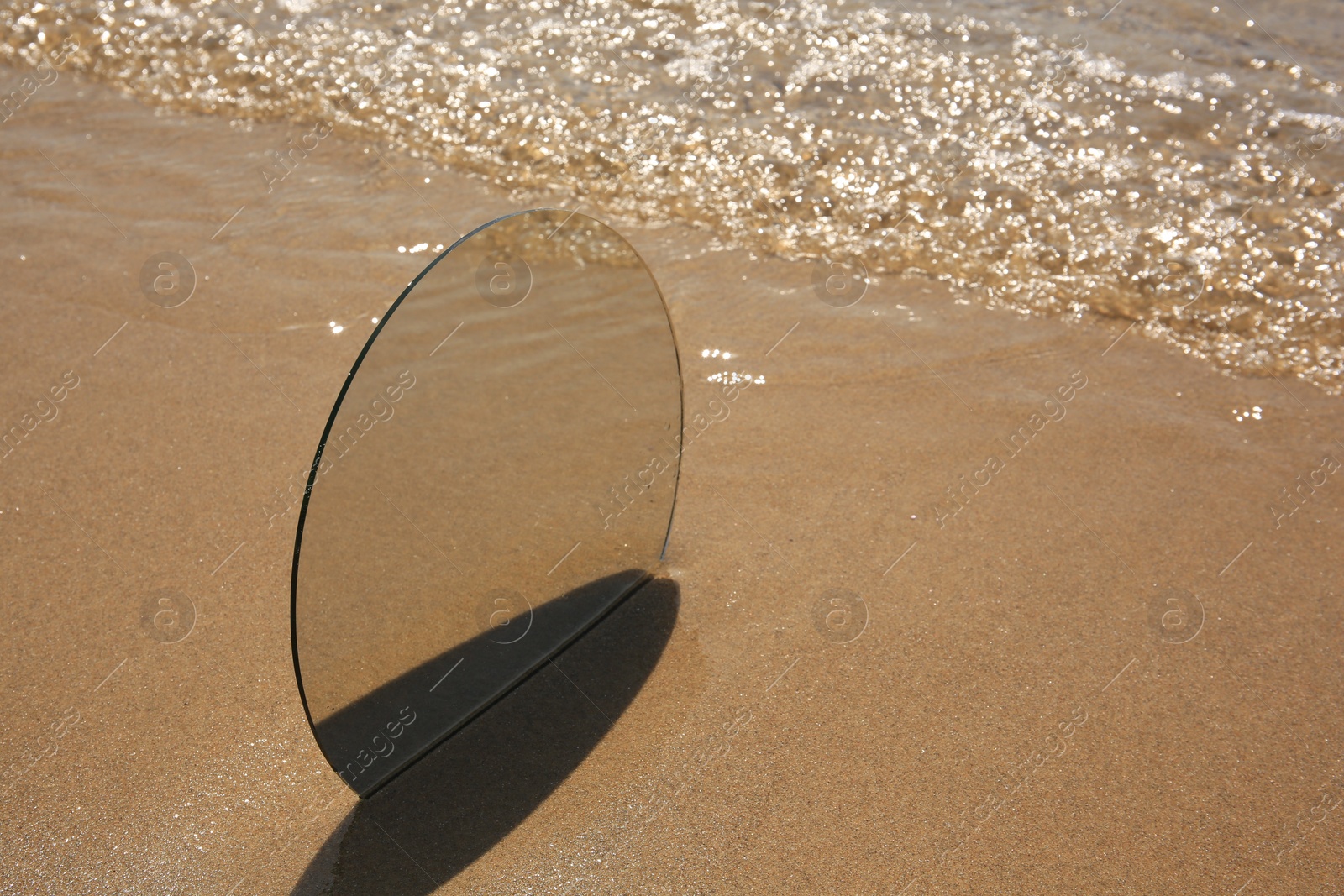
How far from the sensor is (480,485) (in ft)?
6.29

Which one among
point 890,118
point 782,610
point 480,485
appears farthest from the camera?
point 890,118

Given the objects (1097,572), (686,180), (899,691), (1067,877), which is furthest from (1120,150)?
(1067,877)

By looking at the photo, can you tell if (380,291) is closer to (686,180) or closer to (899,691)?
(686,180)

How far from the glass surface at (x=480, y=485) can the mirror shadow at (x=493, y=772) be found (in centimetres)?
5

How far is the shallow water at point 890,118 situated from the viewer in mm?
3477

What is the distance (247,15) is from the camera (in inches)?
186

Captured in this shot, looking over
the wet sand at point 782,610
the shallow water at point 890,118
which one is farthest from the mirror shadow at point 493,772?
the shallow water at point 890,118

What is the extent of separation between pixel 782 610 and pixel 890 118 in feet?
8.71

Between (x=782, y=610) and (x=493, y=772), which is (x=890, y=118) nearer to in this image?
(x=782, y=610)

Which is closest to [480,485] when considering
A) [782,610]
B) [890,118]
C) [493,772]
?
[493,772]

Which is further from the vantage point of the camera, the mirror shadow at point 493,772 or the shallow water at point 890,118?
the shallow water at point 890,118

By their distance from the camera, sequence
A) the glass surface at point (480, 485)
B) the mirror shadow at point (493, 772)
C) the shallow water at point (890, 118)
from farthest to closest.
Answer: the shallow water at point (890, 118), the mirror shadow at point (493, 772), the glass surface at point (480, 485)

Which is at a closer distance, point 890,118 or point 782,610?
point 782,610

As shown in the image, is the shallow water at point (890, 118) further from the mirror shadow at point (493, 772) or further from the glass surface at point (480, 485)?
the mirror shadow at point (493, 772)
